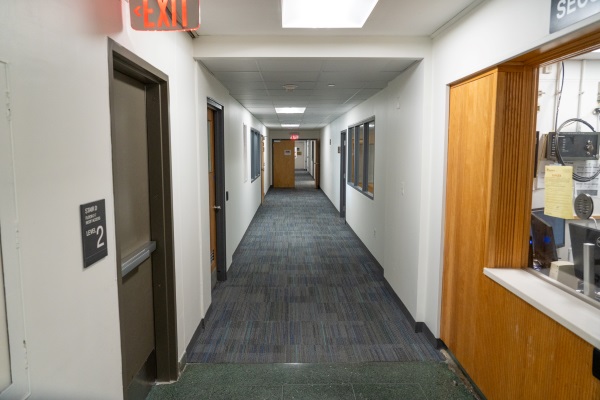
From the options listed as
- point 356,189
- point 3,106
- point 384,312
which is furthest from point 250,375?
point 356,189

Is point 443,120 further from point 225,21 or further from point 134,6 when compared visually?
point 134,6

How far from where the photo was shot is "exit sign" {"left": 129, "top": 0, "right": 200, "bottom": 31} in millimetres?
1532

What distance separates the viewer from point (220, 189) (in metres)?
4.24

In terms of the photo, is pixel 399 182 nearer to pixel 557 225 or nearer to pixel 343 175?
pixel 557 225

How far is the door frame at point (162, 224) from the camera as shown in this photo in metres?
2.23

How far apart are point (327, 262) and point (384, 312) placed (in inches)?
63.2

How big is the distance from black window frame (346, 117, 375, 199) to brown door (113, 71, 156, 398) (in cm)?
344

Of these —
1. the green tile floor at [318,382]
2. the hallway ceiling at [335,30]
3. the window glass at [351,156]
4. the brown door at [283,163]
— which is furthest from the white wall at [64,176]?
the brown door at [283,163]

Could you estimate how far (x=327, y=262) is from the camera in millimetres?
5156

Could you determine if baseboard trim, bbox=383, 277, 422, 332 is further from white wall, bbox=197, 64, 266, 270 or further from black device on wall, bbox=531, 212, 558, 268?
white wall, bbox=197, 64, 266, 270

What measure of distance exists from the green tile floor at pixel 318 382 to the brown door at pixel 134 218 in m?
0.34

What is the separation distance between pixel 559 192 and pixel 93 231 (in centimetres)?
207

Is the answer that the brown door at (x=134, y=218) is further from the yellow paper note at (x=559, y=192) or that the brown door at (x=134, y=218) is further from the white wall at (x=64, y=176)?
the yellow paper note at (x=559, y=192)

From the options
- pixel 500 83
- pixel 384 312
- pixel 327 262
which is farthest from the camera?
pixel 327 262
